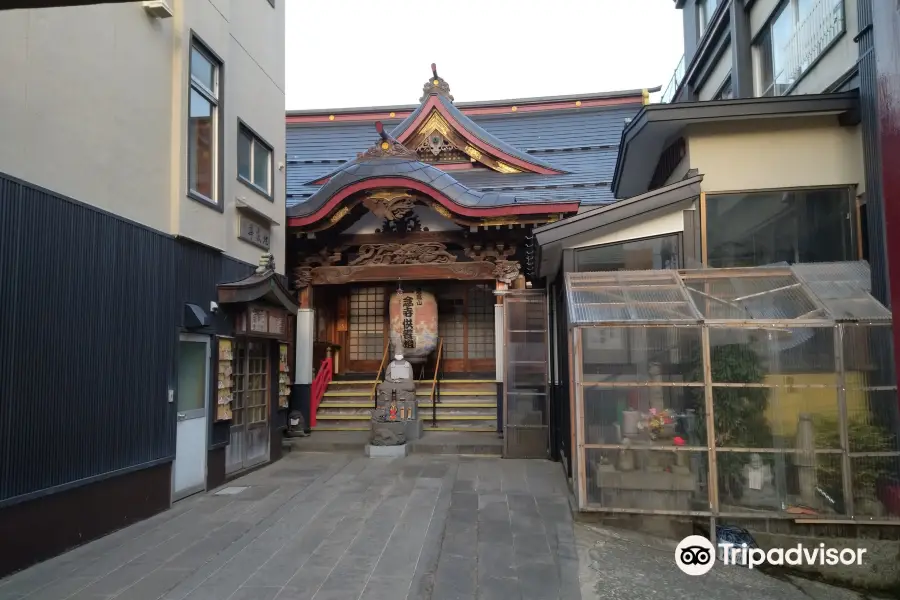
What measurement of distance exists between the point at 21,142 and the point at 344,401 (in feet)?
29.1

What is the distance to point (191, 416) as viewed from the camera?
7.81m

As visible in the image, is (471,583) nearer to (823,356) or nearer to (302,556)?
Result: (302,556)

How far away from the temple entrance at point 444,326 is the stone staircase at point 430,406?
4.18 ft

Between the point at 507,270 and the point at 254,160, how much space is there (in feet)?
16.4

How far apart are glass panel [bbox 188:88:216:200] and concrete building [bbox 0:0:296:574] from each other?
0.02 metres

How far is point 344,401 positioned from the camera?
13266 mm

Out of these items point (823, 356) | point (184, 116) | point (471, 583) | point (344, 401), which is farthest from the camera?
point (344, 401)

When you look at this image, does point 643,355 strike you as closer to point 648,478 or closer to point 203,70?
point 648,478

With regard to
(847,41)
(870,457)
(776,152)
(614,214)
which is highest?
(847,41)

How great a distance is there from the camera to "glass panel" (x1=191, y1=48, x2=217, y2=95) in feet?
26.5

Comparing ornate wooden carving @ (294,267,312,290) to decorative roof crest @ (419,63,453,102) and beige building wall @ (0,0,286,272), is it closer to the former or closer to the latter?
beige building wall @ (0,0,286,272)

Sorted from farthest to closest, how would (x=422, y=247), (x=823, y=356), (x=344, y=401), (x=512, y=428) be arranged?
1. (x=344, y=401)
2. (x=422, y=247)
3. (x=512, y=428)
4. (x=823, y=356)

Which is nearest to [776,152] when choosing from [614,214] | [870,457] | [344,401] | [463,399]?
[614,214]

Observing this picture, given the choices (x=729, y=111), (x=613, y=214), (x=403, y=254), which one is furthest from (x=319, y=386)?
(x=729, y=111)
